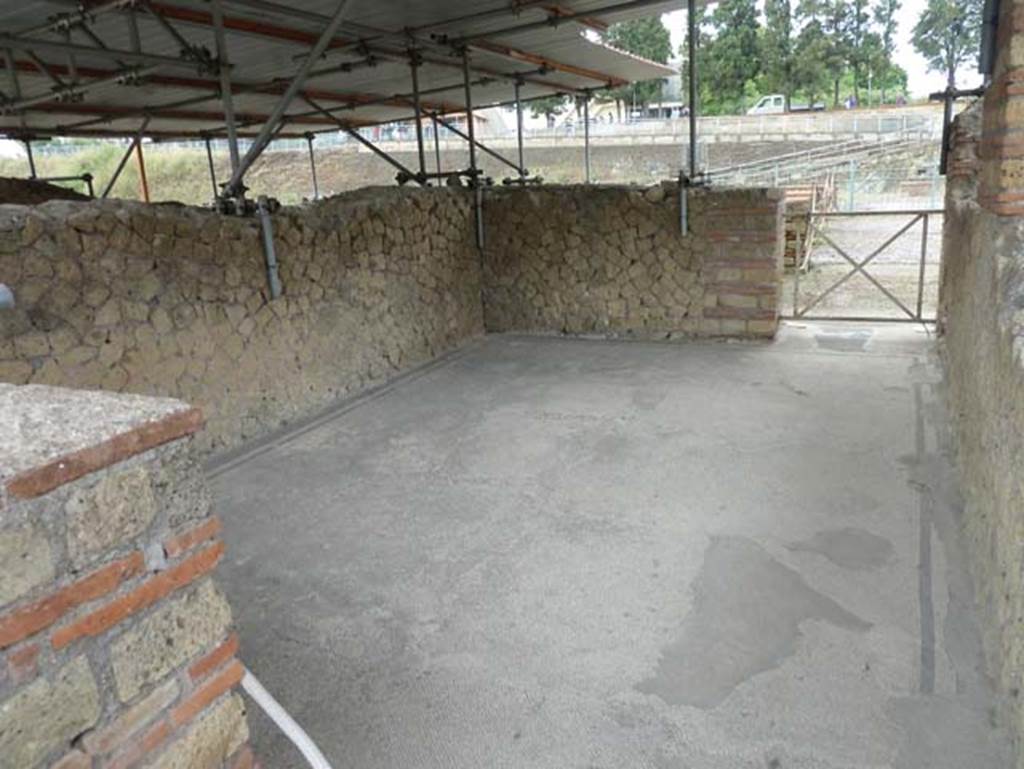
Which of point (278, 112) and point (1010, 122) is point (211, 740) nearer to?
point (1010, 122)

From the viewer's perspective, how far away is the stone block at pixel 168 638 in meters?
1.25

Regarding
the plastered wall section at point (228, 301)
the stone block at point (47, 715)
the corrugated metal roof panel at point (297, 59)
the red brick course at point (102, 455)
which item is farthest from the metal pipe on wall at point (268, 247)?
the stone block at point (47, 715)

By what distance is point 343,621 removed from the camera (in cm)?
266

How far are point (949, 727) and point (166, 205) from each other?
456 centimetres

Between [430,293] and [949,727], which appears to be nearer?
[949,727]

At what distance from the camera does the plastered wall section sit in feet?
11.8

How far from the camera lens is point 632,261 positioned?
6.76 metres

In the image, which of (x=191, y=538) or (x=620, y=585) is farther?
(x=620, y=585)

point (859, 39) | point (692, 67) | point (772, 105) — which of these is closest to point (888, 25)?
point (859, 39)

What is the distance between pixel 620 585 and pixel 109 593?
77.7 inches

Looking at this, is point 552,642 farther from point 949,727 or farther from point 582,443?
point 582,443

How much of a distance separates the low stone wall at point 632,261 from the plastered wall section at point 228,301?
0.74 m

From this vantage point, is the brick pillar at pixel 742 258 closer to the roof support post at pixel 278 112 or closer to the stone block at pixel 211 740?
the roof support post at pixel 278 112

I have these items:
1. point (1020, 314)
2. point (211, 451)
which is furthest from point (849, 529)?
point (211, 451)
